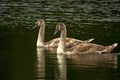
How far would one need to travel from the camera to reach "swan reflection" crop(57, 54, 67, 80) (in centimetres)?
2798

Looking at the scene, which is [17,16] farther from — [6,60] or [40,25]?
[6,60]

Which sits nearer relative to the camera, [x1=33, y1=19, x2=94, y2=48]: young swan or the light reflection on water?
the light reflection on water

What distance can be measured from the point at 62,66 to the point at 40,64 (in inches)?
39.3

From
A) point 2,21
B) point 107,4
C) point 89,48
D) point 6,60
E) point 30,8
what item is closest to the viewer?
point 6,60

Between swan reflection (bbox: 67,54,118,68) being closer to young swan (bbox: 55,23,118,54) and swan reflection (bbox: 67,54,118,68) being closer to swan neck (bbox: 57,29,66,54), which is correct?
young swan (bbox: 55,23,118,54)

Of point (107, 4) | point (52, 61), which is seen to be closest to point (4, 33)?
point (52, 61)

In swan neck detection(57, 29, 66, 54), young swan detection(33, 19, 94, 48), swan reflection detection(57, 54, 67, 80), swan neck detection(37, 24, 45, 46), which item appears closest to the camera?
swan reflection detection(57, 54, 67, 80)

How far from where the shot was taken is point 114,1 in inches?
2426

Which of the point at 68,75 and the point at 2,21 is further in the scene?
the point at 2,21

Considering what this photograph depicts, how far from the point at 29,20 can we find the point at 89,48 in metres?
12.4

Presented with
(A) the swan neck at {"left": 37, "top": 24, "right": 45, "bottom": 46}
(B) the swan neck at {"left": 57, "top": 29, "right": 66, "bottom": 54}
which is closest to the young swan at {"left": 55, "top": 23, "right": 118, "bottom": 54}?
(B) the swan neck at {"left": 57, "top": 29, "right": 66, "bottom": 54}

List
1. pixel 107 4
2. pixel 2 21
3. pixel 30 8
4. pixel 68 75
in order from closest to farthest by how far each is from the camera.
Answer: pixel 68 75 → pixel 2 21 → pixel 30 8 → pixel 107 4

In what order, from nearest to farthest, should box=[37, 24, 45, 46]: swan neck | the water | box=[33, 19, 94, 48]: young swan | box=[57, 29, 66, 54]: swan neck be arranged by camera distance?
the water, box=[57, 29, 66, 54]: swan neck, box=[33, 19, 94, 48]: young swan, box=[37, 24, 45, 46]: swan neck

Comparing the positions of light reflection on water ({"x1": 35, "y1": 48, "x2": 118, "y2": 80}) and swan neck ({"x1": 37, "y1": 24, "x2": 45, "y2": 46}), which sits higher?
light reflection on water ({"x1": 35, "y1": 48, "x2": 118, "y2": 80})
